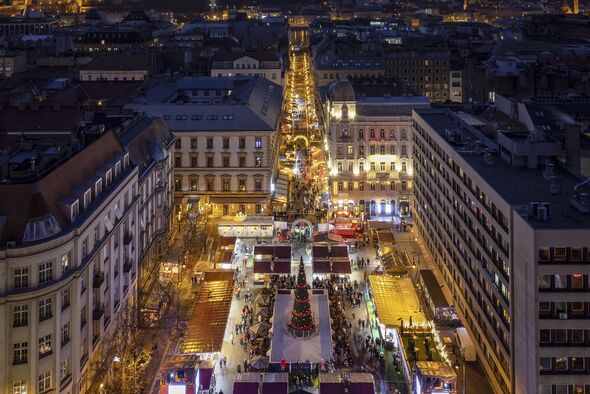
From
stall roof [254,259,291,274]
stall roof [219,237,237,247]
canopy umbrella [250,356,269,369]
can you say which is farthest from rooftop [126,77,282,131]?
canopy umbrella [250,356,269,369]

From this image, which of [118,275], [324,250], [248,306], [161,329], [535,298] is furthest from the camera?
[324,250]

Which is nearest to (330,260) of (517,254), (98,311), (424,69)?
(517,254)

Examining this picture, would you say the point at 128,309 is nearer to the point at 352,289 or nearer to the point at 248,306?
the point at 248,306

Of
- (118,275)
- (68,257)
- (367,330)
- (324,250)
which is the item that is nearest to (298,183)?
Answer: (324,250)

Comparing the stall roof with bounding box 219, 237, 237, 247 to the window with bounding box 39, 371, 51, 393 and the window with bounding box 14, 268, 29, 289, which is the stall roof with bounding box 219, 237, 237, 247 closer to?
the window with bounding box 39, 371, 51, 393

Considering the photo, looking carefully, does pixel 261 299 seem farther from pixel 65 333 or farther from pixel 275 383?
pixel 65 333
